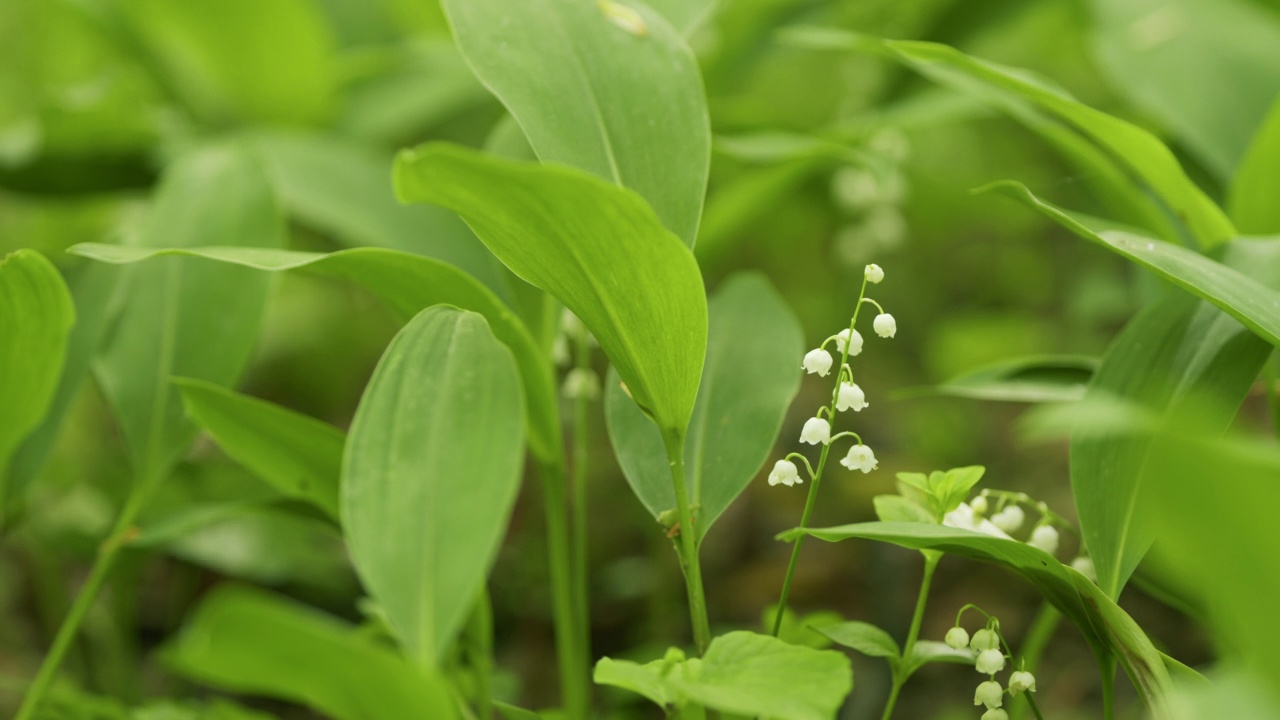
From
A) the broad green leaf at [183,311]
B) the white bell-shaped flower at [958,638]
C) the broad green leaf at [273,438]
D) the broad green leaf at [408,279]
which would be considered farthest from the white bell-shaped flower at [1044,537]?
the broad green leaf at [183,311]

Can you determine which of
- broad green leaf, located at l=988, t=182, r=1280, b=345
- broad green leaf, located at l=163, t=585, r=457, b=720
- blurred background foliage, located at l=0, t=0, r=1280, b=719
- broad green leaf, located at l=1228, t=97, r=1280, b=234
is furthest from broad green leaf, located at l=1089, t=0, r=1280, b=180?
broad green leaf, located at l=163, t=585, r=457, b=720

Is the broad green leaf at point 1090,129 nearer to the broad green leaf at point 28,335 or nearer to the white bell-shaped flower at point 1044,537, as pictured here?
the white bell-shaped flower at point 1044,537

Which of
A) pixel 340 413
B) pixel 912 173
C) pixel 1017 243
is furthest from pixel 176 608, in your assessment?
pixel 1017 243

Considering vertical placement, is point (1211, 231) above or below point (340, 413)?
above

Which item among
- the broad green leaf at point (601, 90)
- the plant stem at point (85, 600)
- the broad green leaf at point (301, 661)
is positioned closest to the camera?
the broad green leaf at point (301, 661)

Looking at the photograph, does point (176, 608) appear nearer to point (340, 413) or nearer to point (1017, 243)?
point (340, 413)

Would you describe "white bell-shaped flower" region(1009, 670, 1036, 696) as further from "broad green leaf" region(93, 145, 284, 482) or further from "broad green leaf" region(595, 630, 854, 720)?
"broad green leaf" region(93, 145, 284, 482)
